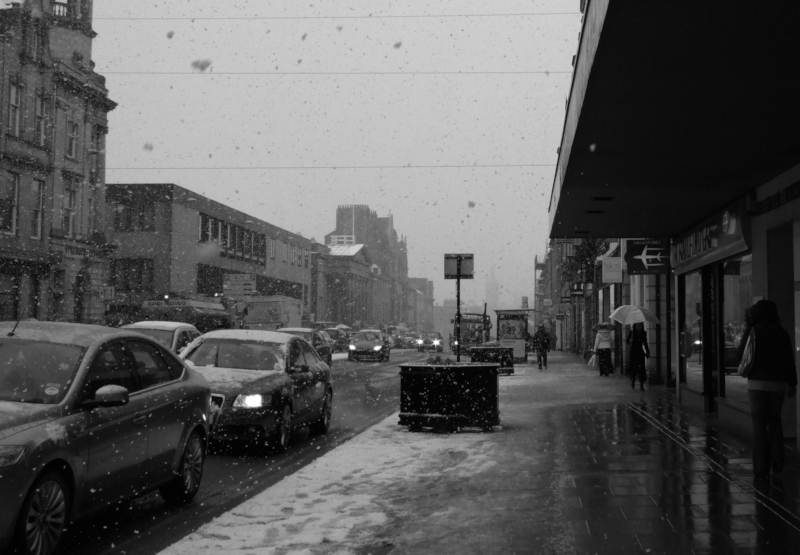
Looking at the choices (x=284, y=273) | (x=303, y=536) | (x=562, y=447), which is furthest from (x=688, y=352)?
(x=284, y=273)

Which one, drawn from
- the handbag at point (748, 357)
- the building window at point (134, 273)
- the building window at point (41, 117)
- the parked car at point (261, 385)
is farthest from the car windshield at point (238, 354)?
the building window at point (134, 273)

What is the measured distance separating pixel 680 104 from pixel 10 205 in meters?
33.6

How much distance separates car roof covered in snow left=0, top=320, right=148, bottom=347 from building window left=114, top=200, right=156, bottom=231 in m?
51.3

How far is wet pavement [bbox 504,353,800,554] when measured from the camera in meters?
6.05

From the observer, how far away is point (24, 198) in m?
36.8

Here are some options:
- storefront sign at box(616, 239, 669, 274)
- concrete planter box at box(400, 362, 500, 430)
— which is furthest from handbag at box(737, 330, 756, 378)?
storefront sign at box(616, 239, 669, 274)

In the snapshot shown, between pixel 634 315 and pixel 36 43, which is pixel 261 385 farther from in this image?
pixel 36 43

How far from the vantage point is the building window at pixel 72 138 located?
4119 cm

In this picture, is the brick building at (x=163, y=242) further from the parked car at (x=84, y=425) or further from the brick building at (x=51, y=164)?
the parked car at (x=84, y=425)

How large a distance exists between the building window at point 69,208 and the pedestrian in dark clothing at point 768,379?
37.1m

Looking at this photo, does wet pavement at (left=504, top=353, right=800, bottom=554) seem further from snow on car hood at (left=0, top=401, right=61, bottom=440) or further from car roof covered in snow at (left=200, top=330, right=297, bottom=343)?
car roof covered in snow at (left=200, top=330, right=297, bottom=343)

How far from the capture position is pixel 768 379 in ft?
27.3

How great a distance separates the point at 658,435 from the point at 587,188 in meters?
3.69

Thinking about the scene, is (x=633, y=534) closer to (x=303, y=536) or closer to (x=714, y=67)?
(x=303, y=536)
